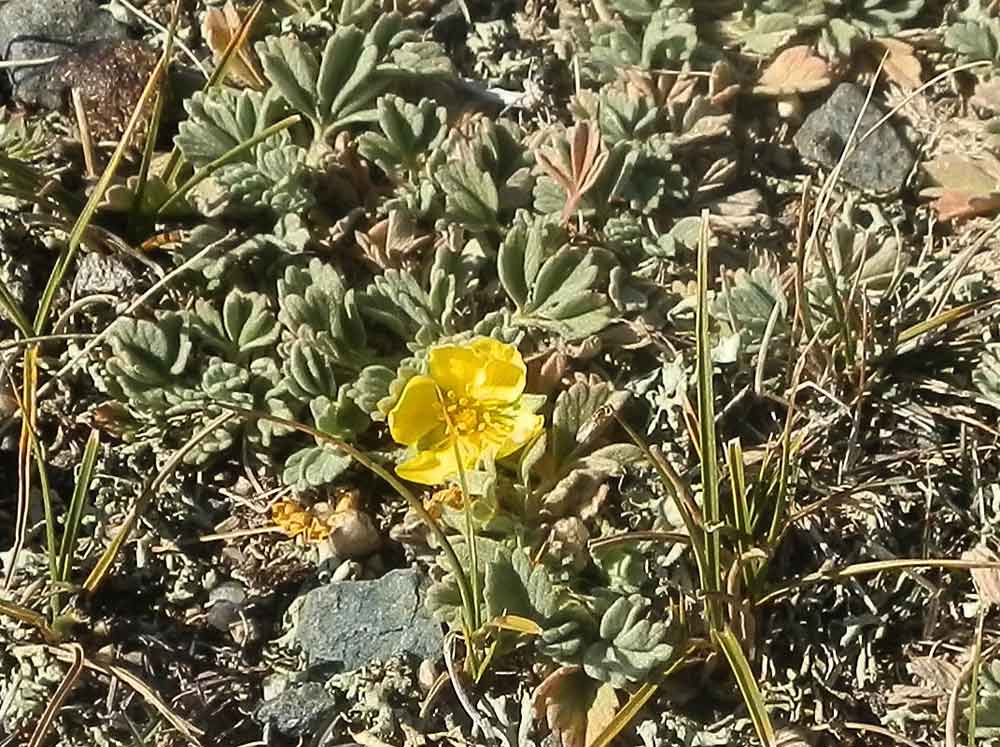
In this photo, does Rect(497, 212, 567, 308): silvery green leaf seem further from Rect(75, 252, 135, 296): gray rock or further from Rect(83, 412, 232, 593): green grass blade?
Rect(75, 252, 135, 296): gray rock

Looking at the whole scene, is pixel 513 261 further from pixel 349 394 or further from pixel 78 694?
pixel 78 694

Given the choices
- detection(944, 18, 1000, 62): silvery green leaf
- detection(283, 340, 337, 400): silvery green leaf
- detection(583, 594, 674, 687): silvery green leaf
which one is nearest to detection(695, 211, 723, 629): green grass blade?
detection(583, 594, 674, 687): silvery green leaf

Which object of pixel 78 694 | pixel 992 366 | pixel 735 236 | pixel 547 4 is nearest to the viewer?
pixel 78 694

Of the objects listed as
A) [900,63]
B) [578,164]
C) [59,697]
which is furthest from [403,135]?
[59,697]

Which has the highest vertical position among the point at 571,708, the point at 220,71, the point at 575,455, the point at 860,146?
the point at 220,71

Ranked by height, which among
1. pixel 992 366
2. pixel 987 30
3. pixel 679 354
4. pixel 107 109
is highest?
pixel 107 109

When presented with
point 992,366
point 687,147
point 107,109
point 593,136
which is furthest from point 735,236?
point 107,109

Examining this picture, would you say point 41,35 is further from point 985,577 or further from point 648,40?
point 985,577
